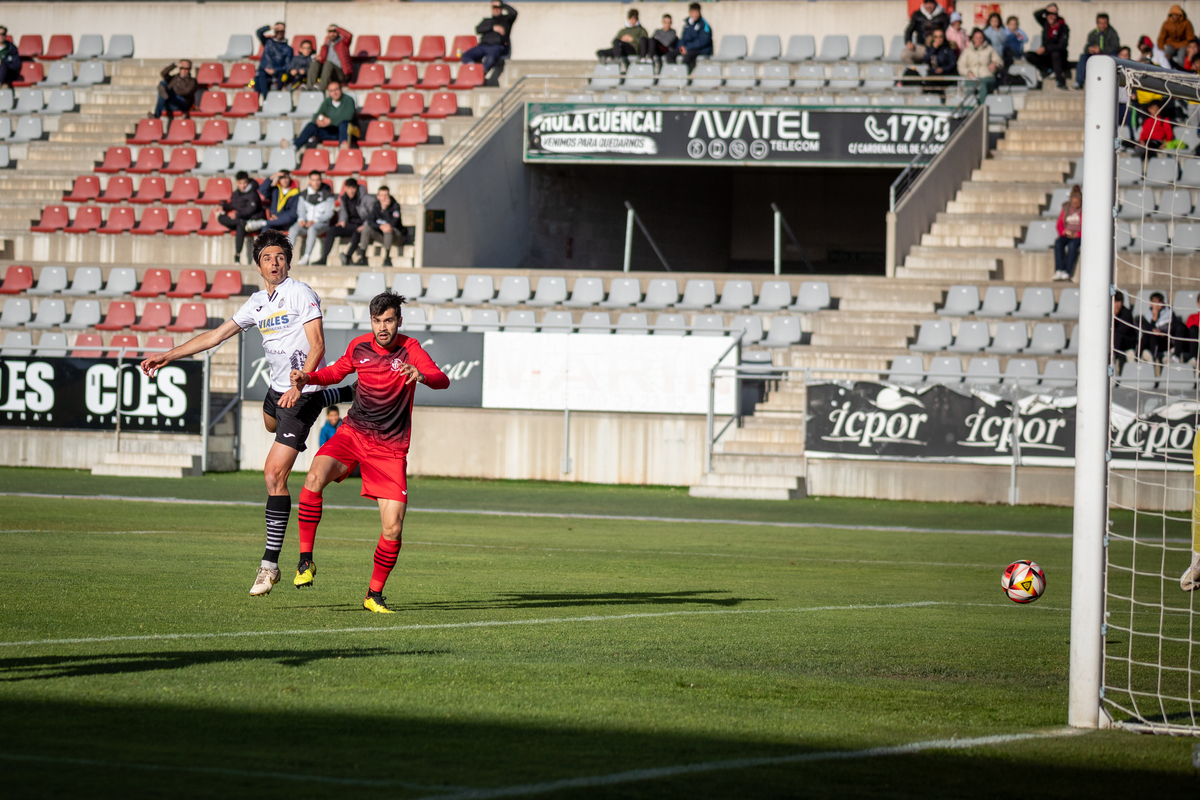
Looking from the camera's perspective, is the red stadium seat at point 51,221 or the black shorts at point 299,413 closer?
the black shorts at point 299,413

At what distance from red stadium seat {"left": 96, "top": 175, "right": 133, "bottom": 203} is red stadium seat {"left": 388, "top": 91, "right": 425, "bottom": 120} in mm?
5911

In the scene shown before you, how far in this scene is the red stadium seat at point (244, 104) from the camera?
34375 mm

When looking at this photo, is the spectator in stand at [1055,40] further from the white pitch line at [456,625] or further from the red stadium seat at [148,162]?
the white pitch line at [456,625]

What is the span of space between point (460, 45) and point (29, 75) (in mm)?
11206

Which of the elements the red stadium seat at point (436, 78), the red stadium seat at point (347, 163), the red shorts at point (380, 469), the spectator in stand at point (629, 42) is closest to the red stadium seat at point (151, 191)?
the red stadium seat at point (347, 163)

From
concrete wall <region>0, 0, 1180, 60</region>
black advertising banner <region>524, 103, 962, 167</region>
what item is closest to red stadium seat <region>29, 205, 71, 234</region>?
concrete wall <region>0, 0, 1180, 60</region>

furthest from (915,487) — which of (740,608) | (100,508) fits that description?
(740,608)

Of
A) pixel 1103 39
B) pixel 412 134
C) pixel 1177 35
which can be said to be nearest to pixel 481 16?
pixel 412 134

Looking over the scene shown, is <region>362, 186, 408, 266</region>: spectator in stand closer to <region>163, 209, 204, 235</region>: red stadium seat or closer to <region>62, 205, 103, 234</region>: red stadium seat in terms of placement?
<region>163, 209, 204, 235</region>: red stadium seat

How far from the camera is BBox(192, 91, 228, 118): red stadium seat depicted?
1363 inches

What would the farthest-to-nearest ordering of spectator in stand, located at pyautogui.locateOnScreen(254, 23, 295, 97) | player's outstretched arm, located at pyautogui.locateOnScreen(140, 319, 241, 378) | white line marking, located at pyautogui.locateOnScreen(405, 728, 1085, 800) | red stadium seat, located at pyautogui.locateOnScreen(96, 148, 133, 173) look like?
1. spectator in stand, located at pyautogui.locateOnScreen(254, 23, 295, 97)
2. red stadium seat, located at pyautogui.locateOnScreen(96, 148, 133, 173)
3. player's outstretched arm, located at pyautogui.locateOnScreen(140, 319, 241, 378)
4. white line marking, located at pyautogui.locateOnScreen(405, 728, 1085, 800)

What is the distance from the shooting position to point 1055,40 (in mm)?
30891

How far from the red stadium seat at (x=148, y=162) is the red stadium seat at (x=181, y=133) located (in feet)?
2.51

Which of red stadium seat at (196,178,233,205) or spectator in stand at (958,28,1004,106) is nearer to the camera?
spectator in stand at (958,28,1004,106)
